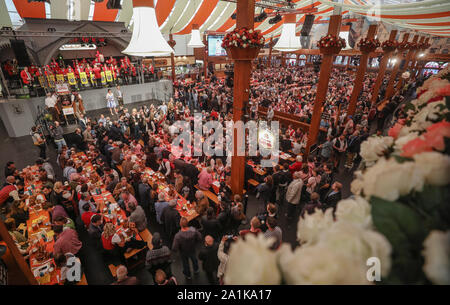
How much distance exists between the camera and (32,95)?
34.4 ft

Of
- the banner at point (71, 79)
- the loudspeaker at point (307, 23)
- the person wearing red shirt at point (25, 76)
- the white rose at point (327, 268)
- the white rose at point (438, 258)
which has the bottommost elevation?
the banner at point (71, 79)

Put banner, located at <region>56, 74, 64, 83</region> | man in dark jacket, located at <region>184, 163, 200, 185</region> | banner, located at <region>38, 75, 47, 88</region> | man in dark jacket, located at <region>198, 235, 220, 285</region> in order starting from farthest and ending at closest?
banner, located at <region>56, 74, 64, 83</region>, banner, located at <region>38, 75, 47, 88</region>, man in dark jacket, located at <region>184, 163, 200, 185</region>, man in dark jacket, located at <region>198, 235, 220, 285</region>

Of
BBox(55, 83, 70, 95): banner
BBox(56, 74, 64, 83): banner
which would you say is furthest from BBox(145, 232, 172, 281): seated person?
BBox(56, 74, 64, 83): banner

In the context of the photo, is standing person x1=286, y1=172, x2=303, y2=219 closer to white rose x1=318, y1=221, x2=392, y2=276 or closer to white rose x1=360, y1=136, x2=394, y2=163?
white rose x1=360, y1=136, x2=394, y2=163

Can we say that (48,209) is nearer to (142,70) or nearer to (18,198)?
(18,198)

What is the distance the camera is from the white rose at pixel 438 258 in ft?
1.75

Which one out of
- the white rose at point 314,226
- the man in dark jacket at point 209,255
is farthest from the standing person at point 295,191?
the white rose at point 314,226

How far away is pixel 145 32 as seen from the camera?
6.85 feet

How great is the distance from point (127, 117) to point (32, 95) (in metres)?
5.68

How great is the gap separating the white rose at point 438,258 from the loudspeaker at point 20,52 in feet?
46.6

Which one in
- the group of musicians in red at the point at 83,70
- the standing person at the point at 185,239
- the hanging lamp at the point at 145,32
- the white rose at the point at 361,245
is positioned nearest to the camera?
the white rose at the point at 361,245

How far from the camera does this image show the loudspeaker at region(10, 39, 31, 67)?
30.6ft

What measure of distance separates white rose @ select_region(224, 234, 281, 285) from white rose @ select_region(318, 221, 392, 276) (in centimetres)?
20

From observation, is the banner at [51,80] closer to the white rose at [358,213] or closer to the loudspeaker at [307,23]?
the loudspeaker at [307,23]
